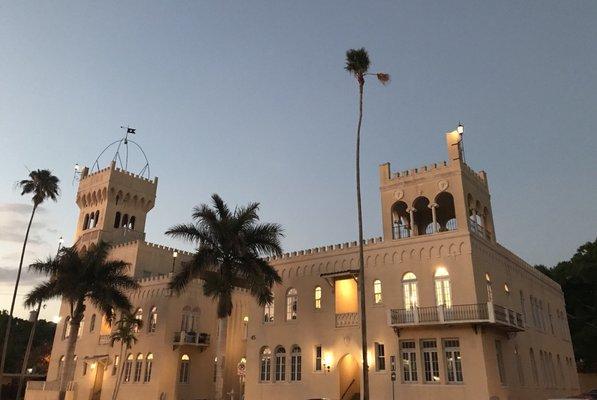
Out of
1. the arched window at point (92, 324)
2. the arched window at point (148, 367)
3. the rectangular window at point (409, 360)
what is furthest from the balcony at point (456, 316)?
→ the arched window at point (92, 324)

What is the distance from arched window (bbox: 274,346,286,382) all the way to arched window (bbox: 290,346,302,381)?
0.59m

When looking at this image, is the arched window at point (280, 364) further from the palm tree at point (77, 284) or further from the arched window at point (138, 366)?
the arched window at point (138, 366)

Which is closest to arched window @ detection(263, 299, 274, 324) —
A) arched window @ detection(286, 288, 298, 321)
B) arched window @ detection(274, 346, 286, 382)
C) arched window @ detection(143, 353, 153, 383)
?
arched window @ detection(286, 288, 298, 321)

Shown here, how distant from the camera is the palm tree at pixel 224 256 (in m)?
26.5

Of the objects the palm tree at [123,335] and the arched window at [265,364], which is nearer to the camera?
the arched window at [265,364]

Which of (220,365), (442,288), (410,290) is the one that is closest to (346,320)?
(410,290)

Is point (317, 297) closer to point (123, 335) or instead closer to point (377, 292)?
point (377, 292)

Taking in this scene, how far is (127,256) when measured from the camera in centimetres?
4588

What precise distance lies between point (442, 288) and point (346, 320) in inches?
245

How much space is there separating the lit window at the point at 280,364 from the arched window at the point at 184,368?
36.7 ft

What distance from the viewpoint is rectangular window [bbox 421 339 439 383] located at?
26.5 m

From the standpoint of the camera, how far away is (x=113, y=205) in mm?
50125

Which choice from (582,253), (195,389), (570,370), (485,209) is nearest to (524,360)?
(485,209)

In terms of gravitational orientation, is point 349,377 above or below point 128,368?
below
